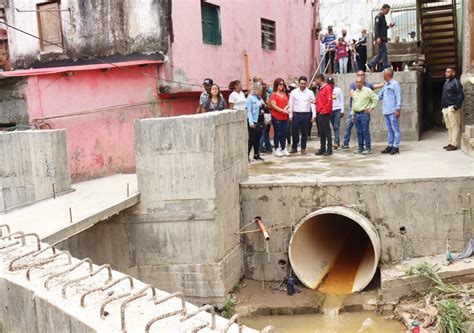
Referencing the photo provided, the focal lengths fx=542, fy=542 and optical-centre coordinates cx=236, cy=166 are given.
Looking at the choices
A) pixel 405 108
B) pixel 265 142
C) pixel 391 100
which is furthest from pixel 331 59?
pixel 391 100

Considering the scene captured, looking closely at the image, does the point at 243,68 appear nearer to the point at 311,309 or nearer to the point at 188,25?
the point at 188,25

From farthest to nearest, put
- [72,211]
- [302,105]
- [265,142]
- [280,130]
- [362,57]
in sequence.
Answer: [362,57] < [265,142] < [280,130] < [302,105] < [72,211]

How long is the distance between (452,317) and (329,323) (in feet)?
5.74

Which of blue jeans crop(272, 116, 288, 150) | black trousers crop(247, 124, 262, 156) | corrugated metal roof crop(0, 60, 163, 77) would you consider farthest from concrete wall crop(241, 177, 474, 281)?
corrugated metal roof crop(0, 60, 163, 77)

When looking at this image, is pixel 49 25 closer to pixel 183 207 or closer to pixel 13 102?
pixel 13 102

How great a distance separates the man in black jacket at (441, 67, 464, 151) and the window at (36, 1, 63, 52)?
8.71m

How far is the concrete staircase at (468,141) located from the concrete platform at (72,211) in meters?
6.32

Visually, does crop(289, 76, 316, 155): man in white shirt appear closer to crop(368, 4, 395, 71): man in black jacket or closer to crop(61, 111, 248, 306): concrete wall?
crop(61, 111, 248, 306): concrete wall

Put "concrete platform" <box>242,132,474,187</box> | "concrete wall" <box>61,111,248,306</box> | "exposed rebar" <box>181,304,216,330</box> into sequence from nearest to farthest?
"exposed rebar" <box>181,304,216,330</box>, "concrete wall" <box>61,111,248,306</box>, "concrete platform" <box>242,132,474,187</box>

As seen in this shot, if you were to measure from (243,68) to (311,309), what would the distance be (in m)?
8.69

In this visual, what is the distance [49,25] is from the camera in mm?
13062

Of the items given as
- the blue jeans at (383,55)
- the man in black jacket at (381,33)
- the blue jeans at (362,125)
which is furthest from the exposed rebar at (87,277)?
the blue jeans at (383,55)

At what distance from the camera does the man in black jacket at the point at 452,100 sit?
35.2ft

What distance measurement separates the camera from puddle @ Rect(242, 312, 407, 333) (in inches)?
310
